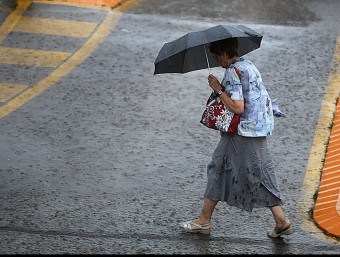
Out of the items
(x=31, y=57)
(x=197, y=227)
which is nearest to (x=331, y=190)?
(x=197, y=227)

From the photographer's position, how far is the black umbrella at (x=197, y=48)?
7.68 m

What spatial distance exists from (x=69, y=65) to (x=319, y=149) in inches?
151

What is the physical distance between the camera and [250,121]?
780cm

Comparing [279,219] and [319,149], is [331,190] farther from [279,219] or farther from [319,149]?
[279,219]

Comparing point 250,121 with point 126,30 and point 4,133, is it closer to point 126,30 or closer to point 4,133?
point 4,133

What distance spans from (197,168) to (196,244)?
1.74 metres

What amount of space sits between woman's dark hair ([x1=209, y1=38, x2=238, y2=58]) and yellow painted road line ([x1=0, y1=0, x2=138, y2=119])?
3.84 metres

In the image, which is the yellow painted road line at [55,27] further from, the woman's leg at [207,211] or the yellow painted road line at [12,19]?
the woman's leg at [207,211]

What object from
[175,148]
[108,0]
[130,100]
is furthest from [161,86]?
[108,0]

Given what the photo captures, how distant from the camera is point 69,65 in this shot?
12547 mm

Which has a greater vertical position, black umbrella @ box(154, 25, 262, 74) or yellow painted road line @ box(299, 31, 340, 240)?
black umbrella @ box(154, 25, 262, 74)

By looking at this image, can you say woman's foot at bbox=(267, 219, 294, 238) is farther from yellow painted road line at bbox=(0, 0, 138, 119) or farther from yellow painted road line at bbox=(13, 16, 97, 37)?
yellow painted road line at bbox=(13, 16, 97, 37)

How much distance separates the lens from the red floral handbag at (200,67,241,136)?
307 inches

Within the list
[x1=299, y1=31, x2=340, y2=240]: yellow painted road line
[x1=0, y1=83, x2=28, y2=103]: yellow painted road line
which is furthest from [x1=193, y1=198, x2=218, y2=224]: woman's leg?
[x1=0, y1=83, x2=28, y2=103]: yellow painted road line
